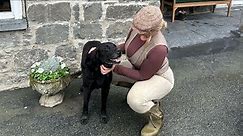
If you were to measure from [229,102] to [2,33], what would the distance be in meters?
2.49

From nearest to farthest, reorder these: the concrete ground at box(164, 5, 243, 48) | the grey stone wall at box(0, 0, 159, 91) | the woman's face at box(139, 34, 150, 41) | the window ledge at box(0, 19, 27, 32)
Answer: the woman's face at box(139, 34, 150, 41)
the window ledge at box(0, 19, 27, 32)
the grey stone wall at box(0, 0, 159, 91)
the concrete ground at box(164, 5, 243, 48)

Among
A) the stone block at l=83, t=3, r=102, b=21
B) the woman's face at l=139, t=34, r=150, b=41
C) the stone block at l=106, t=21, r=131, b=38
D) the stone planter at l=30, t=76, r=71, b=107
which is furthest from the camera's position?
the stone block at l=106, t=21, r=131, b=38

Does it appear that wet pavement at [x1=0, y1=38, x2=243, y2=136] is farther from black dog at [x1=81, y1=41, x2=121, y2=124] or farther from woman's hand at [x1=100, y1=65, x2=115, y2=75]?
woman's hand at [x1=100, y1=65, x2=115, y2=75]

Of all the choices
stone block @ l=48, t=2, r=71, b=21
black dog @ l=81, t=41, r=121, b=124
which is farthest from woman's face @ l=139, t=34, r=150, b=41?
stone block @ l=48, t=2, r=71, b=21

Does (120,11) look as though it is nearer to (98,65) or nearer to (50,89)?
(98,65)

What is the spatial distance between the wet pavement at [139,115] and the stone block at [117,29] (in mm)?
615

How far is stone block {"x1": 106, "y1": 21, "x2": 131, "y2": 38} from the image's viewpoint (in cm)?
365

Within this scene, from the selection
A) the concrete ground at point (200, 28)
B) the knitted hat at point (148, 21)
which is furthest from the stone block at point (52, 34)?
the concrete ground at point (200, 28)

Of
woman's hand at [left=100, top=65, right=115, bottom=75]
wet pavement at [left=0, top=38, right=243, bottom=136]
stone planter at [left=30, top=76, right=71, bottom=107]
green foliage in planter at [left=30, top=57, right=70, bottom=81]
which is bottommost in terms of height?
wet pavement at [left=0, top=38, right=243, bottom=136]

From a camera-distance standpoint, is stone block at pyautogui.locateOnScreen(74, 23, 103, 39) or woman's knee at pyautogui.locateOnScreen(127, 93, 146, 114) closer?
woman's knee at pyautogui.locateOnScreen(127, 93, 146, 114)

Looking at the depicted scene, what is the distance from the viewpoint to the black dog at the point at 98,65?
256cm

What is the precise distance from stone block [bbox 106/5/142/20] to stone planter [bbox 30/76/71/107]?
2.88 ft

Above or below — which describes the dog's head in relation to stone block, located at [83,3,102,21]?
below

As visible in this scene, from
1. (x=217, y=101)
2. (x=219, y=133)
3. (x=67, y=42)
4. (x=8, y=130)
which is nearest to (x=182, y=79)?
(x=217, y=101)
